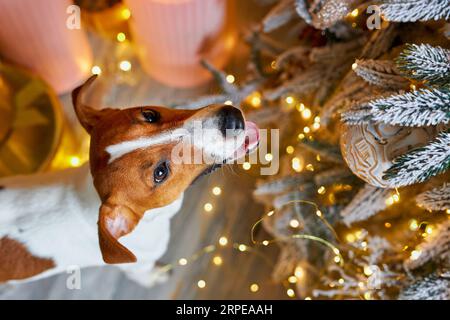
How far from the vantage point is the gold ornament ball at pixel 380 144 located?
1062mm

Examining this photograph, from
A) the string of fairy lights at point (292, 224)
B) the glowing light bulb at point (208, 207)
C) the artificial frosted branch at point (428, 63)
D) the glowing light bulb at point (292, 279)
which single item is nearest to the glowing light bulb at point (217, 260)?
the string of fairy lights at point (292, 224)

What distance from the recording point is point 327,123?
4.24ft

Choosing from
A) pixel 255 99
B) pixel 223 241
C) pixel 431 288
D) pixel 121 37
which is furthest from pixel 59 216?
pixel 431 288

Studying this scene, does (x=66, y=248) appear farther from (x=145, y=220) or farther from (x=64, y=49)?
(x=64, y=49)

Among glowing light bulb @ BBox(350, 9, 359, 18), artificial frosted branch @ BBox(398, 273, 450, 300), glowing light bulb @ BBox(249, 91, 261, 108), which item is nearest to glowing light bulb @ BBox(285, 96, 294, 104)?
glowing light bulb @ BBox(249, 91, 261, 108)

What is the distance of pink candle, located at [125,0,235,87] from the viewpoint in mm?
1468

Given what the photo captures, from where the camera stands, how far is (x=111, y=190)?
1.06m

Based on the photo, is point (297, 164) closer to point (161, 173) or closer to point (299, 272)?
point (299, 272)

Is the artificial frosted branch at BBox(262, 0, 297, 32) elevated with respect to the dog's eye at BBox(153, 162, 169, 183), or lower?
elevated

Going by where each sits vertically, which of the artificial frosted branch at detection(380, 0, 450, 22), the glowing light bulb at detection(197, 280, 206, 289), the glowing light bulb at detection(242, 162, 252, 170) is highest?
the artificial frosted branch at detection(380, 0, 450, 22)

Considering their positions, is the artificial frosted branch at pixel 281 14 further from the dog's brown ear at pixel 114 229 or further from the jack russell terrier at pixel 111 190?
the dog's brown ear at pixel 114 229

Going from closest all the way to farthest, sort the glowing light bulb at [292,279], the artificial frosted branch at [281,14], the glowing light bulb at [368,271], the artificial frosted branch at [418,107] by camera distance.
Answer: the artificial frosted branch at [418,107]
the glowing light bulb at [368,271]
the artificial frosted branch at [281,14]
the glowing light bulb at [292,279]

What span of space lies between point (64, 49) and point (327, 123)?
100cm

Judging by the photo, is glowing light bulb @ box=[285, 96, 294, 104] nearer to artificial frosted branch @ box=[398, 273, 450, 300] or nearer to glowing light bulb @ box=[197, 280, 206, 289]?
artificial frosted branch @ box=[398, 273, 450, 300]
